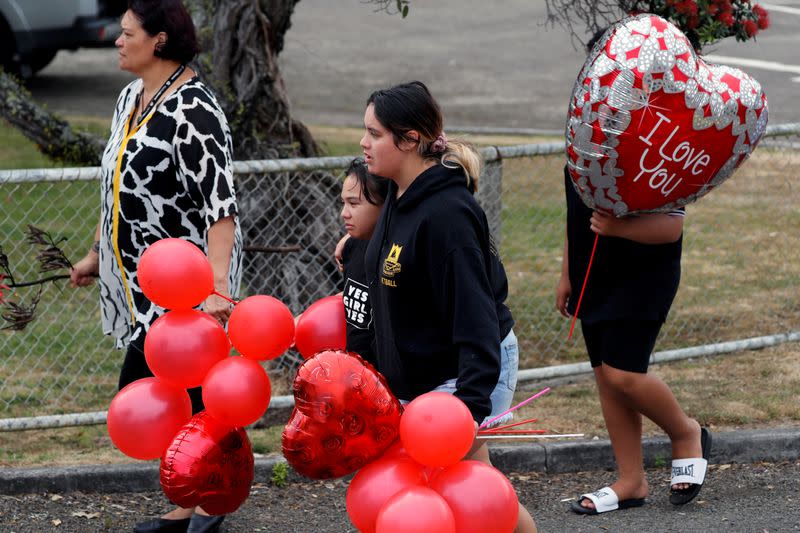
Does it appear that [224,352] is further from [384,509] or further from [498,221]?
[498,221]

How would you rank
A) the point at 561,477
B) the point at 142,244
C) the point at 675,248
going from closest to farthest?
1. the point at 142,244
2. the point at 675,248
3. the point at 561,477

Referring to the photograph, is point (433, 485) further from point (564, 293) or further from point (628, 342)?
point (564, 293)

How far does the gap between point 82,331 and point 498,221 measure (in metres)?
2.48

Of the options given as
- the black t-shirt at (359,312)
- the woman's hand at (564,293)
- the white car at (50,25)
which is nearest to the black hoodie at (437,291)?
the black t-shirt at (359,312)

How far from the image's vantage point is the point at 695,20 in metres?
5.18

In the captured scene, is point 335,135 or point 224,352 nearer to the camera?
point 224,352

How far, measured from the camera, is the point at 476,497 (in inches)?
111

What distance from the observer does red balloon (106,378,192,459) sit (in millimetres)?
3496

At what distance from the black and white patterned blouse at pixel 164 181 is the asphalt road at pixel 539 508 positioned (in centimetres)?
97

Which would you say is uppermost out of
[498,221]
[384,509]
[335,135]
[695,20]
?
[695,20]

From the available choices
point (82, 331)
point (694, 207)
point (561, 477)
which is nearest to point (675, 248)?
point (561, 477)

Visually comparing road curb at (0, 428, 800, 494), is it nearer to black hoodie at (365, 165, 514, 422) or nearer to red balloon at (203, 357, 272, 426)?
red balloon at (203, 357, 272, 426)

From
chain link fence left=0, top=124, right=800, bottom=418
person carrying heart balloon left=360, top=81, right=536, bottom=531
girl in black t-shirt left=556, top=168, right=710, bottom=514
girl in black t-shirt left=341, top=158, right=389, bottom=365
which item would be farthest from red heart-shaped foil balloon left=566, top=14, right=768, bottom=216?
chain link fence left=0, top=124, right=800, bottom=418

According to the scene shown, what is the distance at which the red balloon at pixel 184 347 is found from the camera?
344 centimetres
